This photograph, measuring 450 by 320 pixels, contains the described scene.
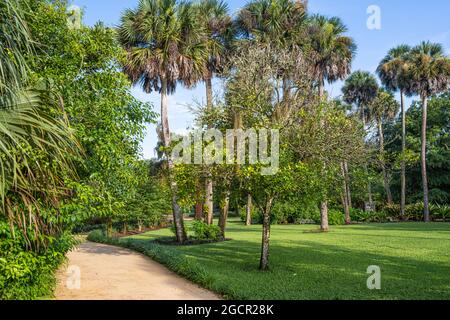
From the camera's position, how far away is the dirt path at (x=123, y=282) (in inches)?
311

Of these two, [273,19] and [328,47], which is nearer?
[273,19]

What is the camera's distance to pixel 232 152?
10.1 m

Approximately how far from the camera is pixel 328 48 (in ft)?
84.6

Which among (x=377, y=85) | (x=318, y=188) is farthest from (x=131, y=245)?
(x=377, y=85)

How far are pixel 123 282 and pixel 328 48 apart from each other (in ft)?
69.1

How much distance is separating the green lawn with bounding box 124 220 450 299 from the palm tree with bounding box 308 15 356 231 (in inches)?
394

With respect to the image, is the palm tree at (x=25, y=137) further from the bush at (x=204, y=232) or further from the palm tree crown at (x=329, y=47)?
the palm tree crown at (x=329, y=47)

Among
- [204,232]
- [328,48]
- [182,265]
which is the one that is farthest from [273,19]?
[182,265]

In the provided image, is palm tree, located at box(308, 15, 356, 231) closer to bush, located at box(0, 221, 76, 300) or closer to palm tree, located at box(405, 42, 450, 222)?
palm tree, located at box(405, 42, 450, 222)

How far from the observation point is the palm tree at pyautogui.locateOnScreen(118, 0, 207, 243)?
59.4 ft

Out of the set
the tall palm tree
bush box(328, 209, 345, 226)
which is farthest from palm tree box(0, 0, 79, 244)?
bush box(328, 209, 345, 226)

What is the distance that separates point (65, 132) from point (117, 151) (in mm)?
2058

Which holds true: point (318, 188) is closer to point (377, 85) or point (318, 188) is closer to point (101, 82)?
point (101, 82)

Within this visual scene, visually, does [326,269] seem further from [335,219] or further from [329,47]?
[335,219]
